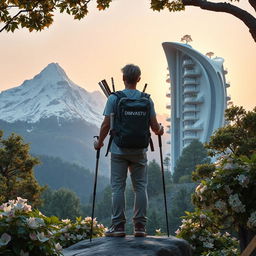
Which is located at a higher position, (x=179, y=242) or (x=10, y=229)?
(x=10, y=229)

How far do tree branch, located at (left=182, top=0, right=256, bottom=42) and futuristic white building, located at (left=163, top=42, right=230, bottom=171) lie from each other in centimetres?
12760

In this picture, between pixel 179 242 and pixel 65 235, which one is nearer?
pixel 179 242

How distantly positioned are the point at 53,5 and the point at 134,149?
388cm

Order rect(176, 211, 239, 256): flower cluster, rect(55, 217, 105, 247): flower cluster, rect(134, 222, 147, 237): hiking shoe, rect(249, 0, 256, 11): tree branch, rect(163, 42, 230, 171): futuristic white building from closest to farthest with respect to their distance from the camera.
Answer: rect(134, 222, 147, 237): hiking shoe → rect(249, 0, 256, 11): tree branch → rect(55, 217, 105, 247): flower cluster → rect(176, 211, 239, 256): flower cluster → rect(163, 42, 230, 171): futuristic white building

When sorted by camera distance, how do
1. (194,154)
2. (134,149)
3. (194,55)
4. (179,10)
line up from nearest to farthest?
(134,149)
(179,10)
(194,154)
(194,55)

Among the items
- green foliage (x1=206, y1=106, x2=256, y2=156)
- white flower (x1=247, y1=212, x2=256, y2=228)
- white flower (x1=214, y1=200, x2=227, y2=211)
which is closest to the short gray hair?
white flower (x1=214, y1=200, x2=227, y2=211)

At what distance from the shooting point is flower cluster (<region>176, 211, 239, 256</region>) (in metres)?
12.1

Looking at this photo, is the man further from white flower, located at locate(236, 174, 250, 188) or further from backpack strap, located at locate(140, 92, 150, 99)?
white flower, located at locate(236, 174, 250, 188)

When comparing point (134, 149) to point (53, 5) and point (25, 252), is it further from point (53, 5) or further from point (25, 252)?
point (53, 5)

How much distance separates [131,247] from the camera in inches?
254

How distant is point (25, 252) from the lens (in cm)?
507

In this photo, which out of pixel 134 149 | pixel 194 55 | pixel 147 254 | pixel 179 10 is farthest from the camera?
pixel 194 55

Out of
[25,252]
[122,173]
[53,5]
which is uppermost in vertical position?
[53,5]

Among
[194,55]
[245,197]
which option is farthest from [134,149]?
[194,55]
